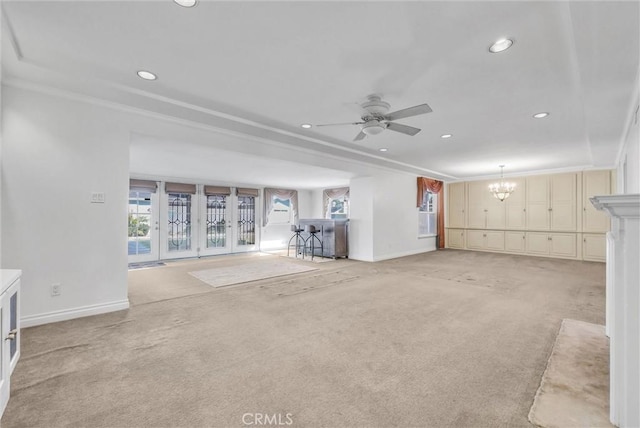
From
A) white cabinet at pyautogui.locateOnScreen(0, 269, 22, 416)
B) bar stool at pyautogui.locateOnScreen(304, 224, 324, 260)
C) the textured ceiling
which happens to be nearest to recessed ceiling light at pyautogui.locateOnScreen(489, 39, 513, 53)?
the textured ceiling

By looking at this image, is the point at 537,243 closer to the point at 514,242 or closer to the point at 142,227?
the point at 514,242

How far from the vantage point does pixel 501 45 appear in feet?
6.89

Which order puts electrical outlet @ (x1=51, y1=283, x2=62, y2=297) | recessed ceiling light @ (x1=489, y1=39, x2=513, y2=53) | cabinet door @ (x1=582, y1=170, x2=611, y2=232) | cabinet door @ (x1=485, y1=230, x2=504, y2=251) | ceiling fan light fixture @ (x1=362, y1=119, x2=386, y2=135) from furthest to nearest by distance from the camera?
cabinet door @ (x1=485, y1=230, x2=504, y2=251)
cabinet door @ (x1=582, y1=170, x2=611, y2=232)
ceiling fan light fixture @ (x1=362, y1=119, x2=386, y2=135)
electrical outlet @ (x1=51, y1=283, x2=62, y2=297)
recessed ceiling light @ (x1=489, y1=39, x2=513, y2=53)

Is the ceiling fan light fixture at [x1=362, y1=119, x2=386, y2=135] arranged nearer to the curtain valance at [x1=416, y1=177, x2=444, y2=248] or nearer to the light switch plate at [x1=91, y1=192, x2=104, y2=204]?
the light switch plate at [x1=91, y1=192, x2=104, y2=204]

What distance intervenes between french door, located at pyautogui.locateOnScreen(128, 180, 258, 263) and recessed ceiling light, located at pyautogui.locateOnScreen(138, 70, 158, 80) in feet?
17.3

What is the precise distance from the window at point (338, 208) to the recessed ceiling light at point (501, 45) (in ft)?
26.5

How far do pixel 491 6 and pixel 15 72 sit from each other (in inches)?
149

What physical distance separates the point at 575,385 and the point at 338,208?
8750 millimetres

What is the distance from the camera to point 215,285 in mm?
4516

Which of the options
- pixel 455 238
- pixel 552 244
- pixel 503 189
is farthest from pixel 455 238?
pixel 552 244

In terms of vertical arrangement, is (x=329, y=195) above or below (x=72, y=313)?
above

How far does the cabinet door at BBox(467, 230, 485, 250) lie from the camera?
8.58 meters

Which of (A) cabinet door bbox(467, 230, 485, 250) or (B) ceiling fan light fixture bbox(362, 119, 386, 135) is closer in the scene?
(B) ceiling fan light fixture bbox(362, 119, 386, 135)

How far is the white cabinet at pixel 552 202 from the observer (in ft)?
23.3
